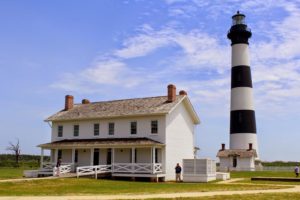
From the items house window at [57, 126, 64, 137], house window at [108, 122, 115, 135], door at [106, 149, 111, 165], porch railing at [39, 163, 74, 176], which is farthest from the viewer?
house window at [57, 126, 64, 137]

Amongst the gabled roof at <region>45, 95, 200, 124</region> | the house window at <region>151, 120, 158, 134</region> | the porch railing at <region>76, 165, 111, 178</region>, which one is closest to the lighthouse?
the gabled roof at <region>45, 95, 200, 124</region>

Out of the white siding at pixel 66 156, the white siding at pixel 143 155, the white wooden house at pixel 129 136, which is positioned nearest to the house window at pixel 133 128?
the white wooden house at pixel 129 136

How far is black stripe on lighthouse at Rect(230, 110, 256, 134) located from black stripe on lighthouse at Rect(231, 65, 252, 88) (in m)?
3.04

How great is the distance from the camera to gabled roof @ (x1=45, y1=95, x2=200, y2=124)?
111 ft

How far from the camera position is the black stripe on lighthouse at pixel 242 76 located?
154 ft

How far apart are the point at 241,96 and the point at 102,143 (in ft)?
64.6

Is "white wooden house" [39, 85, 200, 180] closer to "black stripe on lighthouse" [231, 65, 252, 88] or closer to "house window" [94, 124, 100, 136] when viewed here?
"house window" [94, 124, 100, 136]

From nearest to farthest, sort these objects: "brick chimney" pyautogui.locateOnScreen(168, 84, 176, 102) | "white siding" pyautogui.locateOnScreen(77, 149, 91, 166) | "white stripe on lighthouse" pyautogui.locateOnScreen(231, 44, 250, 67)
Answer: "brick chimney" pyautogui.locateOnScreen(168, 84, 176, 102)
"white siding" pyautogui.locateOnScreen(77, 149, 91, 166)
"white stripe on lighthouse" pyautogui.locateOnScreen(231, 44, 250, 67)

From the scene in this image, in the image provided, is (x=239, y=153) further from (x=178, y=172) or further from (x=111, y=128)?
(x=178, y=172)

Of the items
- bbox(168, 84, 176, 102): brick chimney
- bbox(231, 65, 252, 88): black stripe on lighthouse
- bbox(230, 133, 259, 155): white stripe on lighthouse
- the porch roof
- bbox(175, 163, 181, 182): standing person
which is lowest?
bbox(175, 163, 181, 182): standing person

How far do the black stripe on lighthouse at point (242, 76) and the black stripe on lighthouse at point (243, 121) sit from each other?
3.04m

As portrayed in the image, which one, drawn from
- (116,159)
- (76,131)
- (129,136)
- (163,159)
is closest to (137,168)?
(163,159)

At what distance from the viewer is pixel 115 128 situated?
3566 centimetres

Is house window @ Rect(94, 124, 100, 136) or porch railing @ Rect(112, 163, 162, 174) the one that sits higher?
house window @ Rect(94, 124, 100, 136)
